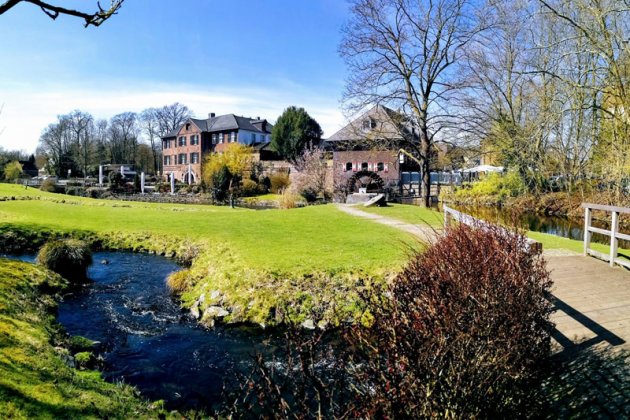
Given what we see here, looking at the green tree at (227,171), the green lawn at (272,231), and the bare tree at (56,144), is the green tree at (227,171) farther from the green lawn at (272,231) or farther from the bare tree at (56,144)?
the bare tree at (56,144)

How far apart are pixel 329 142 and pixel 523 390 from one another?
129 feet

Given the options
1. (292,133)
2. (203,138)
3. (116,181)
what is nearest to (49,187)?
(116,181)

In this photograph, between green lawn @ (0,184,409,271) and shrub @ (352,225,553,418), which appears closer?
shrub @ (352,225,553,418)

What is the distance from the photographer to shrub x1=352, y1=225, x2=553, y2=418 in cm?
265

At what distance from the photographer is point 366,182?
35969 millimetres

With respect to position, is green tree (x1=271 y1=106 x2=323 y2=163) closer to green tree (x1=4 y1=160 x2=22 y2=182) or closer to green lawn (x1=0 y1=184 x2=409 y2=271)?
green tree (x1=4 y1=160 x2=22 y2=182)

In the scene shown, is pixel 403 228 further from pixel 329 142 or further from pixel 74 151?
pixel 74 151

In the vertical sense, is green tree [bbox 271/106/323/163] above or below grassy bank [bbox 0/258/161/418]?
above

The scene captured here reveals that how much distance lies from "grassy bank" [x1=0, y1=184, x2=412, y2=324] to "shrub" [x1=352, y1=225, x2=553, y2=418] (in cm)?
82

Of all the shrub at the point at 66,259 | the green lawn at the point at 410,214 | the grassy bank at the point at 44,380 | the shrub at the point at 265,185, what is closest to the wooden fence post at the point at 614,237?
the green lawn at the point at 410,214

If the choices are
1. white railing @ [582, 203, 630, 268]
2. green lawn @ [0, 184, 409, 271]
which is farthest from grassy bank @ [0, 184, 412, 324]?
white railing @ [582, 203, 630, 268]

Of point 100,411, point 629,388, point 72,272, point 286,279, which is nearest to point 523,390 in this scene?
point 629,388

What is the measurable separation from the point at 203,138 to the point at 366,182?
33899 mm

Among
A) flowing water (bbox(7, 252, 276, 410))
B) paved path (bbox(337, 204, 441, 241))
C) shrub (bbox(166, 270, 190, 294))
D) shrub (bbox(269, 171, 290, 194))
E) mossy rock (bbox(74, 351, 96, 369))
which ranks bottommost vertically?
flowing water (bbox(7, 252, 276, 410))
